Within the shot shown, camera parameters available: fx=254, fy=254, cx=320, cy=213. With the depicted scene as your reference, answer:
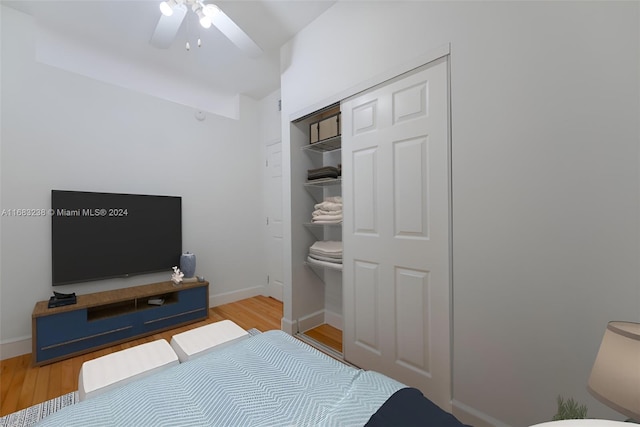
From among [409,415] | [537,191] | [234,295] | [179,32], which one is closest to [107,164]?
[179,32]

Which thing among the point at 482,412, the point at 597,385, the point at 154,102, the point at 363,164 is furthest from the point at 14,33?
the point at 482,412

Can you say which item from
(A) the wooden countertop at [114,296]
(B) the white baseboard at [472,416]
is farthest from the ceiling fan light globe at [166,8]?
(B) the white baseboard at [472,416]

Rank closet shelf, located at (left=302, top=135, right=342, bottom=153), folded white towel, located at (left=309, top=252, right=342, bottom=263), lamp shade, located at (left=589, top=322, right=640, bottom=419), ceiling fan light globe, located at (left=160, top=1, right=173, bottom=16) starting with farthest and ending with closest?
closet shelf, located at (left=302, top=135, right=342, bottom=153)
folded white towel, located at (left=309, top=252, right=342, bottom=263)
ceiling fan light globe, located at (left=160, top=1, right=173, bottom=16)
lamp shade, located at (left=589, top=322, right=640, bottom=419)

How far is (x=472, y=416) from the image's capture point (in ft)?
4.55

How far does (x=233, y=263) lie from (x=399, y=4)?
10.8ft

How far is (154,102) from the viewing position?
2.90 metres

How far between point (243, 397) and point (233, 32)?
2220 mm

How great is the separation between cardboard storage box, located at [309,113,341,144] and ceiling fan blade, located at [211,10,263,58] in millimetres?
765

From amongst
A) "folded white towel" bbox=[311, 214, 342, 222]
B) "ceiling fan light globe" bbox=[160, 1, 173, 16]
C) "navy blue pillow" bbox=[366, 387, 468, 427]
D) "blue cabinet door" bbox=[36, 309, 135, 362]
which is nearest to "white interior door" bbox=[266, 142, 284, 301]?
"folded white towel" bbox=[311, 214, 342, 222]

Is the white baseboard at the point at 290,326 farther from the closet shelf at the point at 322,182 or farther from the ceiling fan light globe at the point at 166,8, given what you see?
the ceiling fan light globe at the point at 166,8

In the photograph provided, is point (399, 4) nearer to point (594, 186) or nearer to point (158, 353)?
point (594, 186)

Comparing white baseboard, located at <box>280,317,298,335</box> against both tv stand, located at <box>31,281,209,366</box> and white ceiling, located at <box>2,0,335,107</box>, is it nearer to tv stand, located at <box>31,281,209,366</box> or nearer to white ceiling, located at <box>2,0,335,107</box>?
tv stand, located at <box>31,281,209,366</box>

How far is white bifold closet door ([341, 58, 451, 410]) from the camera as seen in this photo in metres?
1.52

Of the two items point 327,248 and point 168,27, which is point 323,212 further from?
point 168,27
